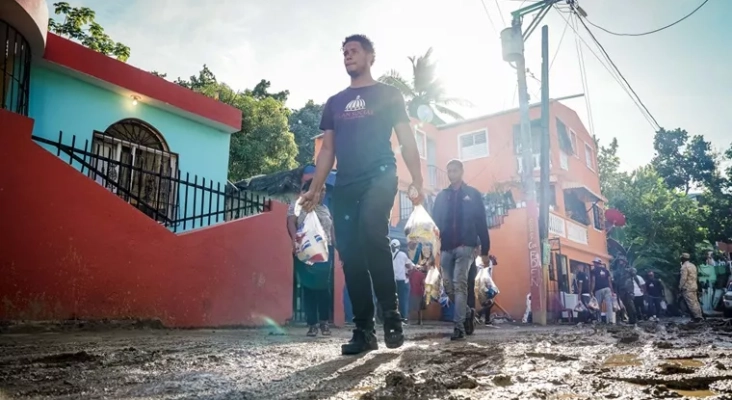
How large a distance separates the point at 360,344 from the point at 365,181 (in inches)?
39.7

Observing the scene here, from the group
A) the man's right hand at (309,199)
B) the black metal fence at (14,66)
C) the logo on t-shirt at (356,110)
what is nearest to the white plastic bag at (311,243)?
the man's right hand at (309,199)

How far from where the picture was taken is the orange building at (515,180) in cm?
1667

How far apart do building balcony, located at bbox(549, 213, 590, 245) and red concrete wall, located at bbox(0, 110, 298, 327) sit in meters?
13.8

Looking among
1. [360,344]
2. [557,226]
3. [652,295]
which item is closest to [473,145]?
[557,226]

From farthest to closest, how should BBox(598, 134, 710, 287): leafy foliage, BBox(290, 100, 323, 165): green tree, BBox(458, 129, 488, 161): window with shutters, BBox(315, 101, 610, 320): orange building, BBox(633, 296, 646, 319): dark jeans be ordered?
BBox(290, 100, 323, 165): green tree
BBox(598, 134, 710, 287): leafy foliage
BBox(458, 129, 488, 161): window with shutters
BBox(315, 101, 610, 320): orange building
BBox(633, 296, 646, 319): dark jeans

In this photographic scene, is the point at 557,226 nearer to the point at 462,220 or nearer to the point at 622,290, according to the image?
the point at 622,290

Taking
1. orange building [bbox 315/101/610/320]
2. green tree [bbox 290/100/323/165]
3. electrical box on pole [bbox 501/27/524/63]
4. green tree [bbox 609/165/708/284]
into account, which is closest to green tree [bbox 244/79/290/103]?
green tree [bbox 290/100/323/165]

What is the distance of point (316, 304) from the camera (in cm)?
586

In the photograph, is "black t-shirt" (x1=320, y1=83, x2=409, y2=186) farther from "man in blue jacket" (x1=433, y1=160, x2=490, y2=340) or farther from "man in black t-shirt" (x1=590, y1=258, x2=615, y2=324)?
"man in black t-shirt" (x1=590, y1=258, x2=615, y2=324)

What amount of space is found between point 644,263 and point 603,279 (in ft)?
47.4

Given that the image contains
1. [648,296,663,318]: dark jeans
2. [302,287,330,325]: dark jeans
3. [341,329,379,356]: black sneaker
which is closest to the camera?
[341,329,379,356]: black sneaker

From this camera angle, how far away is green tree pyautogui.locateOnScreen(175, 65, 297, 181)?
20.0m

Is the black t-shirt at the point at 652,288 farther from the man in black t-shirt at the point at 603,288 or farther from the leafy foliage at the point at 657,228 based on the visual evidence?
the leafy foliage at the point at 657,228

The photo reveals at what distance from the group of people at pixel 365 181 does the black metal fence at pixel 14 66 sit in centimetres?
553
